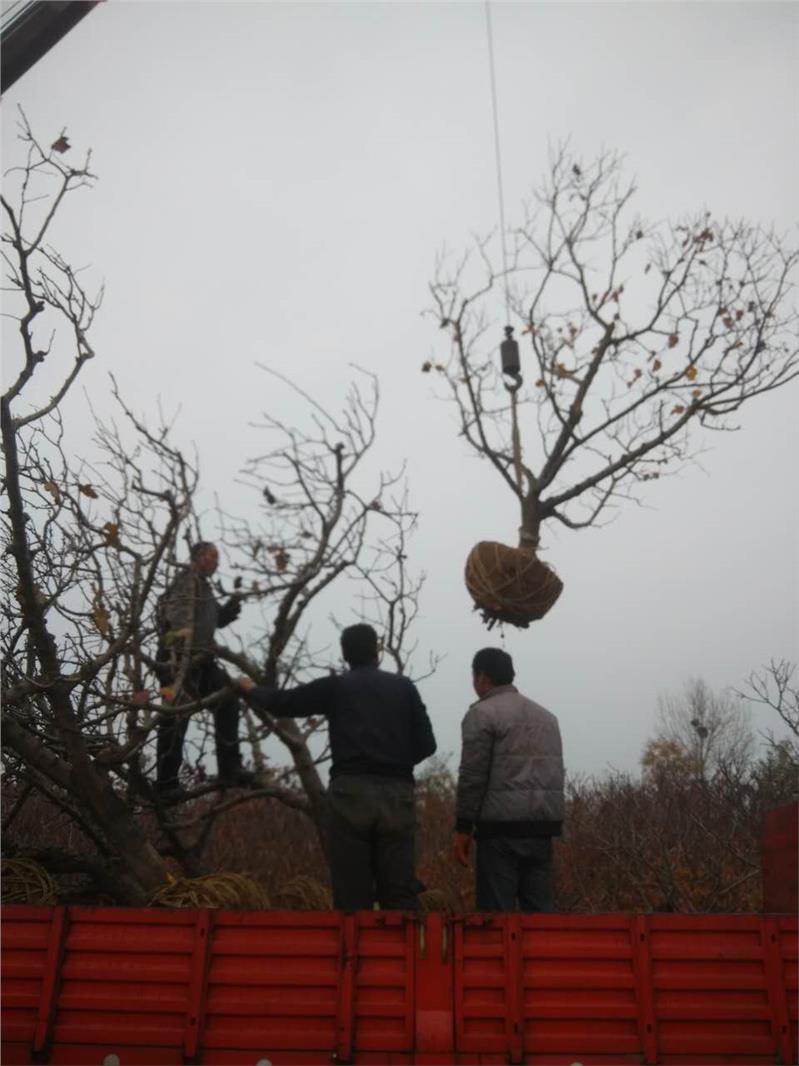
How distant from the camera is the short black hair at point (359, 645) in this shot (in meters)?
4.57

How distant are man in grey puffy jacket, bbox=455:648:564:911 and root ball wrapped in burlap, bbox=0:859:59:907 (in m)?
2.29

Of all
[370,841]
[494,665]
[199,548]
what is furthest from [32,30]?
[370,841]

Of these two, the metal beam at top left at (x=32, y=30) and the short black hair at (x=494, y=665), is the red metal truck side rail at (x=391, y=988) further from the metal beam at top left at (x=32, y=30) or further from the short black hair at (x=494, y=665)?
the metal beam at top left at (x=32, y=30)

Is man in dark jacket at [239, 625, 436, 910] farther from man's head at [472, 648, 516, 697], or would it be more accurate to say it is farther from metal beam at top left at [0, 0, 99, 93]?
metal beam at top left at [0, 0, 99, 93]

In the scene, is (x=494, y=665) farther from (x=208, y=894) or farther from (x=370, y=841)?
(x=208, y=894)

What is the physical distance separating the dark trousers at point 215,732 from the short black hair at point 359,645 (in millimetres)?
1946

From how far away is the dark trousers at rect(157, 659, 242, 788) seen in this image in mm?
6258

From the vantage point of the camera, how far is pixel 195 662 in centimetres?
637

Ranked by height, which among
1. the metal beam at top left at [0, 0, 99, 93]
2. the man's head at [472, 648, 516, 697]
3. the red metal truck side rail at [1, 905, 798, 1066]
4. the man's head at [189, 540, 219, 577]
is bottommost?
the red metal truck side rail at [1, 905, 798, 1066]

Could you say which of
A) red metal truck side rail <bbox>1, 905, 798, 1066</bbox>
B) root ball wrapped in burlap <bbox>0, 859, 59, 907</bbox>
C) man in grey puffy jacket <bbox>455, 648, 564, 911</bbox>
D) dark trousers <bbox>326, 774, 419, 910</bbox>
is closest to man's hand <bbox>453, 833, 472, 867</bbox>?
man in grey puffy jacket <bbox>455, 648, 564, 911</bbox>

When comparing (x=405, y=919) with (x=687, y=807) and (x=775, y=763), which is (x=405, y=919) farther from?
(x=687, y=807)

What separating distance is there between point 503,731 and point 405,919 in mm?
1100

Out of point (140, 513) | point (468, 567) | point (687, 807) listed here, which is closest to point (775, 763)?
point (687, 807)

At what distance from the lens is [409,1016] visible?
11.7 feet
